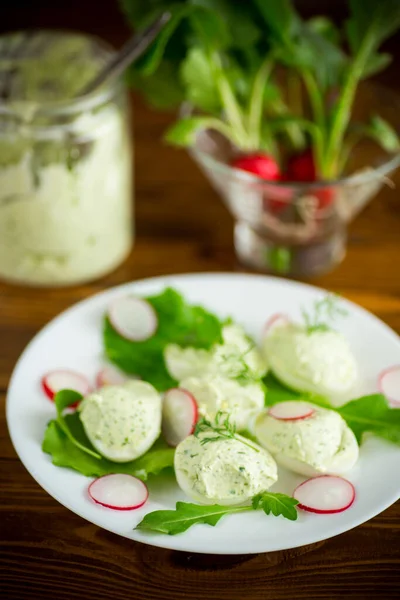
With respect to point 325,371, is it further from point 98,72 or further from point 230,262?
point 98,72

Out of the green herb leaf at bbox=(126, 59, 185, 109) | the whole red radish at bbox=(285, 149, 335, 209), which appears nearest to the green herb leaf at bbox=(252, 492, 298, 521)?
the whole red radish at bbox=(285, 149, 335, 209)

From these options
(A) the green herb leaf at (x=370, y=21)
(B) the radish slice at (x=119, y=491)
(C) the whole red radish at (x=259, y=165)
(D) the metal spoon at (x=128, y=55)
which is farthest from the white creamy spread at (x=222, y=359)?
(A) the green herb leaf at (x=370, y=21)

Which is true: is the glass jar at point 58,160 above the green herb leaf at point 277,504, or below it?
above

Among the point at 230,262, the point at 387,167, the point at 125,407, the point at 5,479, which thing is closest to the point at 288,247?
the point at 230,262

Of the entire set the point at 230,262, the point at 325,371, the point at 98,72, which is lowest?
the point at 230,262

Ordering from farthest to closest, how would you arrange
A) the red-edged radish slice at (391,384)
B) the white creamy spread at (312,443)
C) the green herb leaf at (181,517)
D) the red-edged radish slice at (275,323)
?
the red-edged radish slice at (275,323), the red-edged radish slice at (391,384), the white creamy spread at (312,443), the green herb leaf at (181,517)

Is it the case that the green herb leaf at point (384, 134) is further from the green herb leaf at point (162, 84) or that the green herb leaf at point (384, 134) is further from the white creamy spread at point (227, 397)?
the white creamy spread at point (227, 397)
